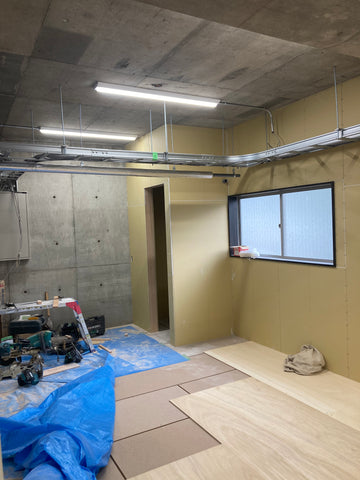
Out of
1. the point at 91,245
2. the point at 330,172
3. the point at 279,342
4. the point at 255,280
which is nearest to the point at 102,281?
the point at 91,245

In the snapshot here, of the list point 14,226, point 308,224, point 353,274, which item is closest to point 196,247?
point 308,224

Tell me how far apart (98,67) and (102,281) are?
171 inches

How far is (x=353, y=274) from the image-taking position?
429cm

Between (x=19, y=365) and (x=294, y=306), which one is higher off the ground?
(x=294, y=306)

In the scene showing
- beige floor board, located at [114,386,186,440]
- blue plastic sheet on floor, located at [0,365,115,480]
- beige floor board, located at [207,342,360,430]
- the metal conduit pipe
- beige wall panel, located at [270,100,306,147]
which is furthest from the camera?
beige wall panel, located at [270,100,306,147]

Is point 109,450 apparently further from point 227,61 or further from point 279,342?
point 227,61

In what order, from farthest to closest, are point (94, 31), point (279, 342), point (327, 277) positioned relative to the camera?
1. point (279, 342)
2. point (327, 277)
3. point (94, 31)

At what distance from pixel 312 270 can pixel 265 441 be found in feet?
7.54

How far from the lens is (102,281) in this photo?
23.3 ft

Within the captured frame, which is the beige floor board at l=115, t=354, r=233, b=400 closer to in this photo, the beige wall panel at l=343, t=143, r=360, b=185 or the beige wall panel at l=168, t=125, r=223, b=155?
→ the beige wall panel at l=343, t=143, r=360, b=185

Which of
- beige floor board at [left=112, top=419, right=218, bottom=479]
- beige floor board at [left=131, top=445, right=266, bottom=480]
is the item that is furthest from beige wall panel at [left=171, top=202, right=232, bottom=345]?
beige floor board at [left=131, top=445, right=266, bottom=480]

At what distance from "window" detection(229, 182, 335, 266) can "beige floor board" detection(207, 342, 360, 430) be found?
4.57 feet

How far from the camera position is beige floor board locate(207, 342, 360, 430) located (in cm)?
371

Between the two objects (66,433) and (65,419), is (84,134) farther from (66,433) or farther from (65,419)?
(66,433)
